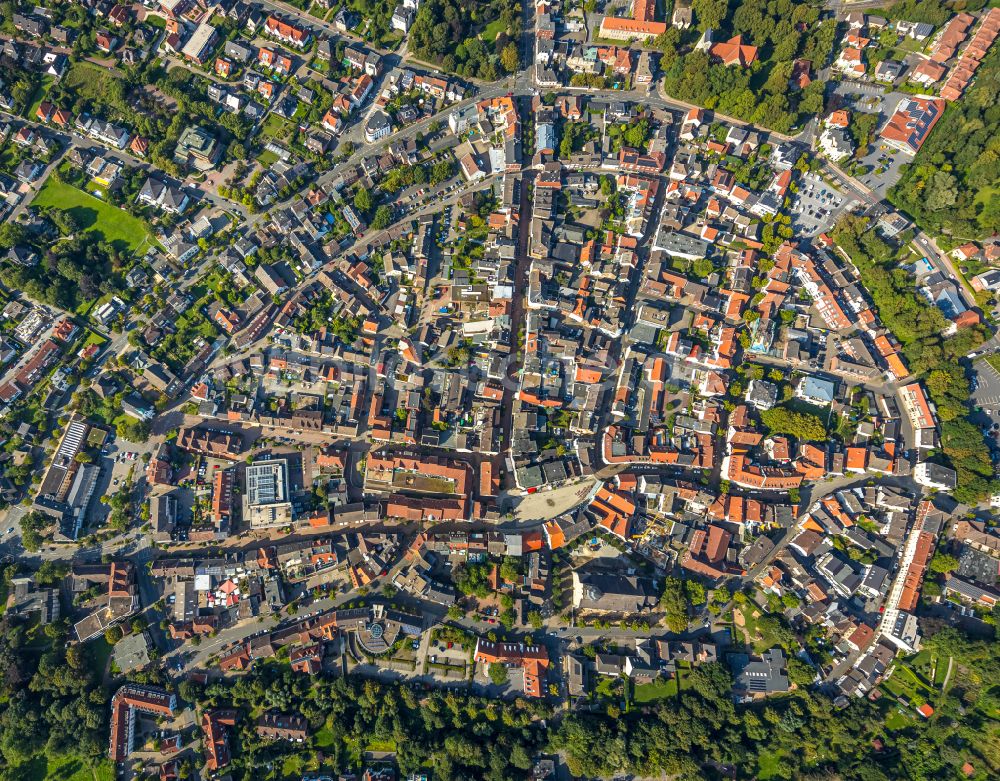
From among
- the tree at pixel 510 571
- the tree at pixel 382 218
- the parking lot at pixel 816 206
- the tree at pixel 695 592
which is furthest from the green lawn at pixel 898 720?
the tree at pixel 382 218

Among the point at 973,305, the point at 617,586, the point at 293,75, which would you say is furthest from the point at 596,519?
the point at 293,75

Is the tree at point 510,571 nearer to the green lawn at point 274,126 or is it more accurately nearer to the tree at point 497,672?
the tree at point 497,672

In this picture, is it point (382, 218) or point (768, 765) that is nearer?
point (768, 765)

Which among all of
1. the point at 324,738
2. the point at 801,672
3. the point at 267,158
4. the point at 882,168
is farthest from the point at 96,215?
the point at 882,168

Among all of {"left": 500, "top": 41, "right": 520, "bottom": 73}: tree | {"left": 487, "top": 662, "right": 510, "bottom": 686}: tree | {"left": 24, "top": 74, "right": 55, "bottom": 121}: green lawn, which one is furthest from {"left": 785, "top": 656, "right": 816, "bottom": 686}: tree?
{"left": 24, "top": 74, "right": 55, "bottom": 121}: green lawn

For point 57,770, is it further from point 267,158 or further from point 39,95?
point 39,95

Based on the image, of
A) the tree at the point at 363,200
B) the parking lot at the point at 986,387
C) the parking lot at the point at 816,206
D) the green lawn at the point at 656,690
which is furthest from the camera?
the parking lot at the point at 816,206
